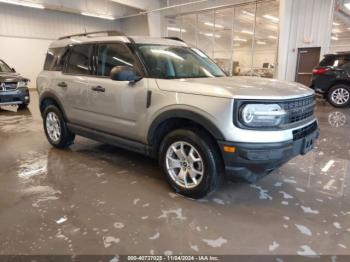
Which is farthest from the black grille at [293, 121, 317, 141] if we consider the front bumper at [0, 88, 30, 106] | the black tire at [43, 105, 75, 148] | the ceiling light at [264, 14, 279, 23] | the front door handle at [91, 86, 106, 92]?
the ceiling light at [264, 14, 279, 23]

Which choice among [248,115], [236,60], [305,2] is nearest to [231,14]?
[236,60]

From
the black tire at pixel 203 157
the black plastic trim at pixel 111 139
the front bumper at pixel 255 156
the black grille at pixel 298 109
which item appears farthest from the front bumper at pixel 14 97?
the black grille at pixel 298 109

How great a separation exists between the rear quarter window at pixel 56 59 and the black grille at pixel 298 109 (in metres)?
3.20

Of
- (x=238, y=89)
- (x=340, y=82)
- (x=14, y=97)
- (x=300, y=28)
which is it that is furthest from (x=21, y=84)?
(x=300, y=28)

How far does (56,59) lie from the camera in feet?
13.8

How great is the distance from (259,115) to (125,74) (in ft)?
4.60

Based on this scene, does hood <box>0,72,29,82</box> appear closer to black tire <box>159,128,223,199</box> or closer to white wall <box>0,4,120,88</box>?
black tire <box>159,128,223,199</box>

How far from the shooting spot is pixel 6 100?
313 inches

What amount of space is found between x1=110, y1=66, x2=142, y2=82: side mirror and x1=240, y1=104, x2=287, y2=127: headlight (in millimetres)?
1233

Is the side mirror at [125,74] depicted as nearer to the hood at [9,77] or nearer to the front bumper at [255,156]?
the front bumper at [255,156]

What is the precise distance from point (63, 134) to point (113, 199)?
1918 mm

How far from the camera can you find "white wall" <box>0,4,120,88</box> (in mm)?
14508

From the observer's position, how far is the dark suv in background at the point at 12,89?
7870 mm

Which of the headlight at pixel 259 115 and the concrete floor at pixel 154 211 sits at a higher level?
the headlight at pixel 259 115
